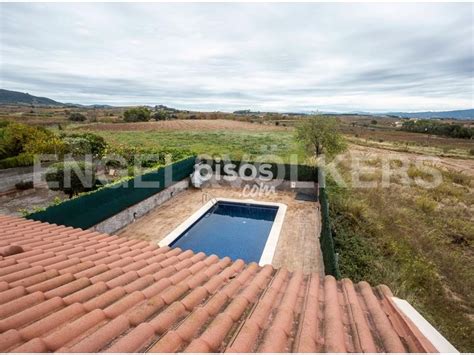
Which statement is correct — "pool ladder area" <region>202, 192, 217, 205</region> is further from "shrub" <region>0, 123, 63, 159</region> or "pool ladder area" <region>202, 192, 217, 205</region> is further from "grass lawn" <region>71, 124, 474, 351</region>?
"shrub" <region>0, 123, 63, 159</region>

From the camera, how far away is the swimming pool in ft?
42.5

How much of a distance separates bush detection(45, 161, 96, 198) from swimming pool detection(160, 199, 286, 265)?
5.75 metres

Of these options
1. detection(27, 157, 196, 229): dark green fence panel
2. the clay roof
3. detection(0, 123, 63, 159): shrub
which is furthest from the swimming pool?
detection(0, 123, 63, 159): shrub

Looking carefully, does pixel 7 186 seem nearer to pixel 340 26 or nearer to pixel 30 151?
pixel 30 151

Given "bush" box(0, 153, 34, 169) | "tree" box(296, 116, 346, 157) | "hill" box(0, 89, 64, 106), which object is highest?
"hill" box(0, 89, 64, 106)

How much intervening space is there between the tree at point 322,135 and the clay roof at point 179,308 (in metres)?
21.6

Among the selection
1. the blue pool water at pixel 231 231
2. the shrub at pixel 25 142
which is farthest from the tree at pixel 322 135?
the shrub at pixel 25 142

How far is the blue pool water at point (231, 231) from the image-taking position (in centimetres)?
1318

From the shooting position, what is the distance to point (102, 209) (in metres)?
12.8

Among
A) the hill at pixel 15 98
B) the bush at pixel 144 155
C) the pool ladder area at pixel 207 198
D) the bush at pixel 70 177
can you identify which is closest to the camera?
the bush at pixel 70 177

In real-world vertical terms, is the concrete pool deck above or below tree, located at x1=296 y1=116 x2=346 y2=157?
below

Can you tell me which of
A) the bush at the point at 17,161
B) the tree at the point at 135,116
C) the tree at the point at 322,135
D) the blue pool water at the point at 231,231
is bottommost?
the blue pool water at the point at 231,231

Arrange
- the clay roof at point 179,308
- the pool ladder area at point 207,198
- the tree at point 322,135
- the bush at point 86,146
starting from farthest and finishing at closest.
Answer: the tree at point 322,135 < the bush at point 86,146 < the pool ladder area at point 207,198 < the clay roof at point 179,308

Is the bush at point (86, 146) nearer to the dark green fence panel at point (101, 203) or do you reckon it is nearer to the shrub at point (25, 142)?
the shrub at point (25, 142)
